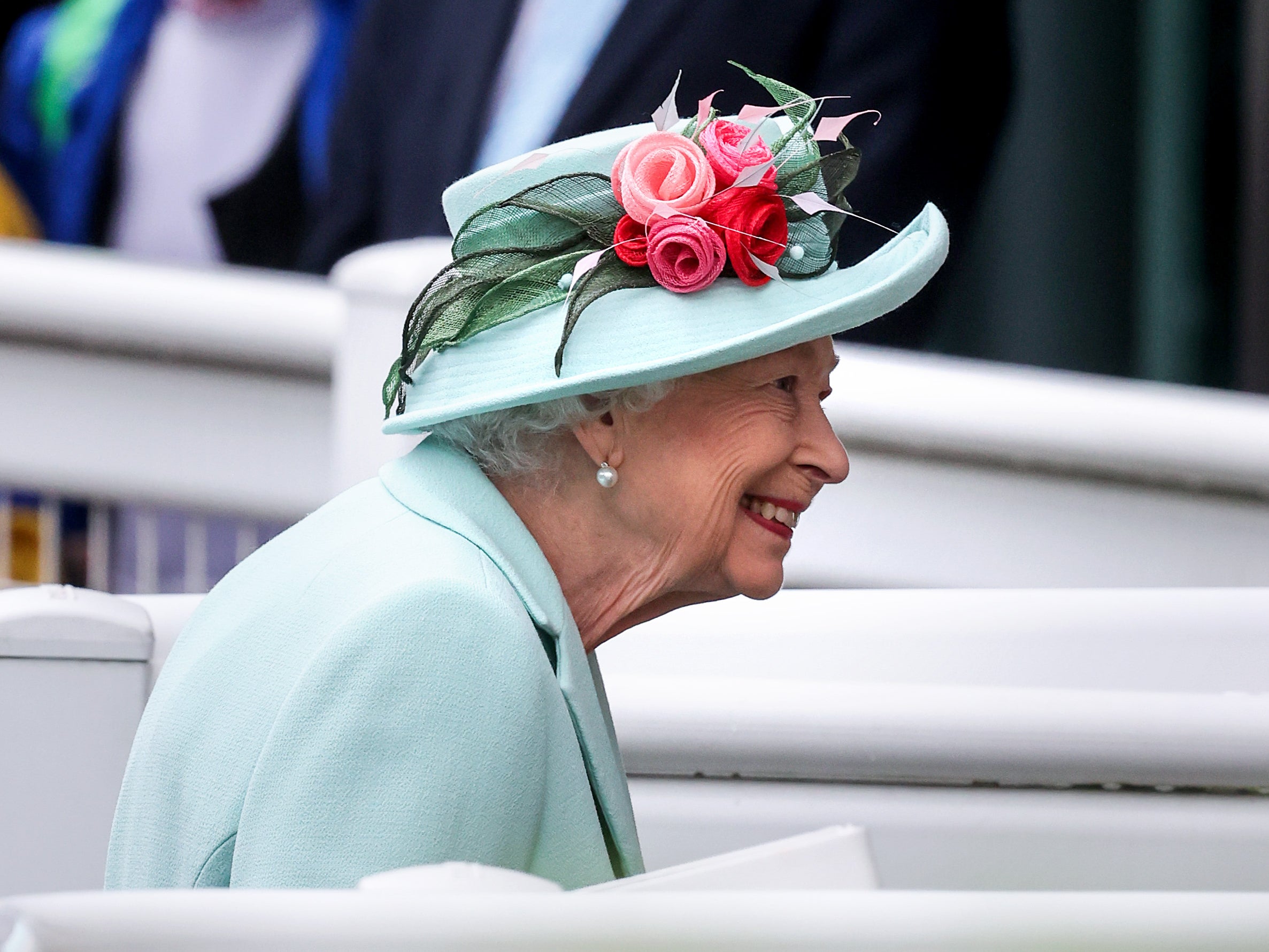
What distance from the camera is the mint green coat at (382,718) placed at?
4.18 ft

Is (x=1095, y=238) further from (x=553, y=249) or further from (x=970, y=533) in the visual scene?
(x=553, y=249)

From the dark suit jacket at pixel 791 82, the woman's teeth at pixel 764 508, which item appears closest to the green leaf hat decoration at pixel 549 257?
the woman's teeth at pixel 764 508

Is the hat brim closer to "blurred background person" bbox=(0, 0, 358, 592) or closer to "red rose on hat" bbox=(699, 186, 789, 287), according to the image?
"red rose on hat" bbox=(699, 186, 789, 287)

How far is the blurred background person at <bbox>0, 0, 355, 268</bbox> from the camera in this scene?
4.51m

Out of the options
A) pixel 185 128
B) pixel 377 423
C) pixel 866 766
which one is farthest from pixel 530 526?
pixel 185 128

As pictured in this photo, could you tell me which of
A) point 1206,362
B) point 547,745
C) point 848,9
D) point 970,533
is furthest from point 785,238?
point 1206,362

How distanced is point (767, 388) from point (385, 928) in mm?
993

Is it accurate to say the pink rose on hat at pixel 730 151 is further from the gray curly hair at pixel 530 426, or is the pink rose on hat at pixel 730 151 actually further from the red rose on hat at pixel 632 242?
the gray curly hair at pixel 530 426

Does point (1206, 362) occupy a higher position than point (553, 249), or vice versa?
point (553, 249)

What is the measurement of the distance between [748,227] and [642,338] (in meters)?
0.16

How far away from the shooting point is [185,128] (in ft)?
14.9

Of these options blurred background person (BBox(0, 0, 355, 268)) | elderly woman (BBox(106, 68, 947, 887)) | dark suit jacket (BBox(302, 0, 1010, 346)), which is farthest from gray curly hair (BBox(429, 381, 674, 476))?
blurred background person (BBox(0, 0, 355, 268))

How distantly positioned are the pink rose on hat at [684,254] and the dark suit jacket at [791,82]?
5.47 ft

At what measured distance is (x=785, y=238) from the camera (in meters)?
1.62
